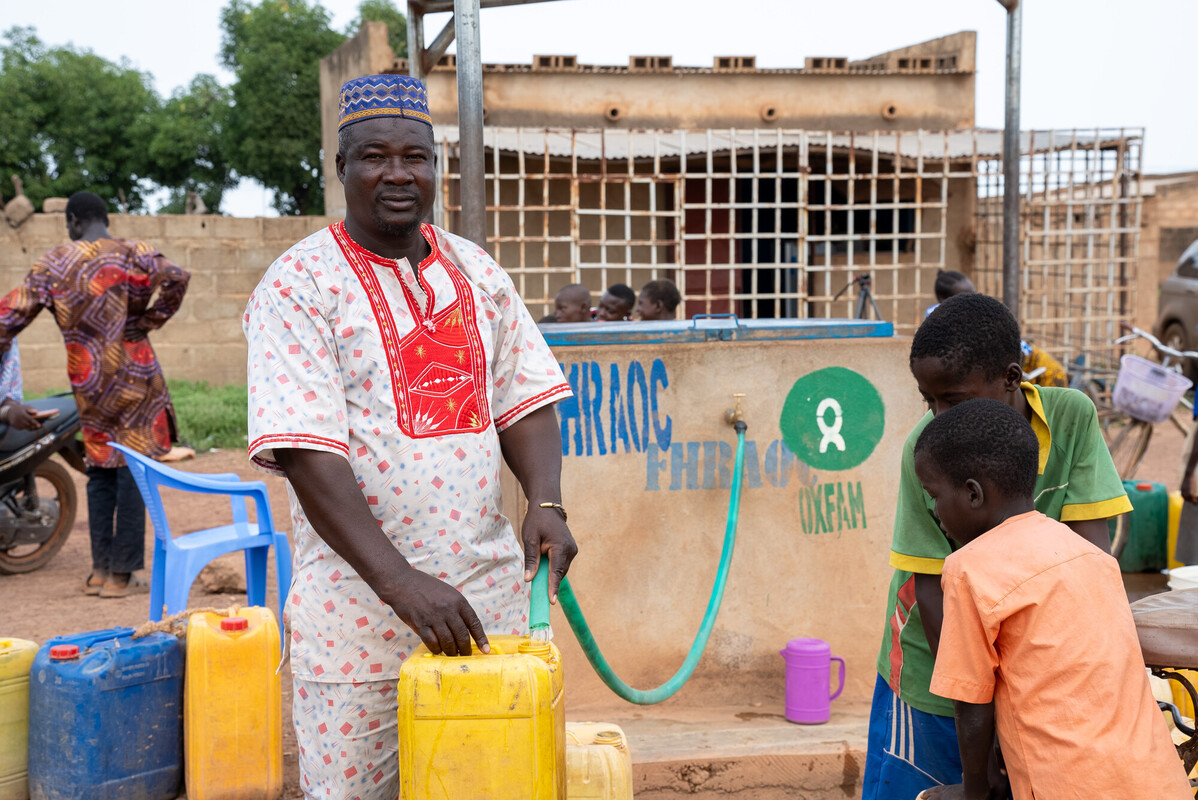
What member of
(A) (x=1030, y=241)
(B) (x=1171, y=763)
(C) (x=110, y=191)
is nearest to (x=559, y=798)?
(B) (x=1171, y=763)

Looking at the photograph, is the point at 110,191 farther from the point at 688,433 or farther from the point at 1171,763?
the point at 1171,763

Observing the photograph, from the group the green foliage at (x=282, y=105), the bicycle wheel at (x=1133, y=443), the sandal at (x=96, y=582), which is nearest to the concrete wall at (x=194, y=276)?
the sandal at (x=96, y=582)

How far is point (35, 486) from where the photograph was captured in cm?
601

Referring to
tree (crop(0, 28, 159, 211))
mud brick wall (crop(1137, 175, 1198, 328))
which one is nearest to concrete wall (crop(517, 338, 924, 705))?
mud brick wall (crop(1137, 175, 1198, 328))

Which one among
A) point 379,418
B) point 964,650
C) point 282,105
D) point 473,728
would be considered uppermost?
point 282,105

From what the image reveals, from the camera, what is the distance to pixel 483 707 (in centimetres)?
173

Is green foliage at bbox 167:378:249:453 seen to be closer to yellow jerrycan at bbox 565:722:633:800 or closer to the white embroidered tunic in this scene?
yellow jerrycan at bbox 565:722:633:800

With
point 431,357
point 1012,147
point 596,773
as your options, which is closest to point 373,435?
point 431,357

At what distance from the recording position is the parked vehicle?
512 inches

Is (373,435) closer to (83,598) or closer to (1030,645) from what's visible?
(1030,645)

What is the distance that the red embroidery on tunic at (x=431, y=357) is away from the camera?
1.96 metres

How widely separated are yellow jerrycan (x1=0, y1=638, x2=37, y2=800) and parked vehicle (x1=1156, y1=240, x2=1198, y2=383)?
12.9 m

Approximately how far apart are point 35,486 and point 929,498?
5414 mm

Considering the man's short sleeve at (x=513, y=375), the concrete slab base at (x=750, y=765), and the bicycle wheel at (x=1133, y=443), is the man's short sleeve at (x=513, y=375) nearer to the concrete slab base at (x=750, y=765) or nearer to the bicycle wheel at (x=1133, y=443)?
the concrete slab base at (x=750, y=765)
